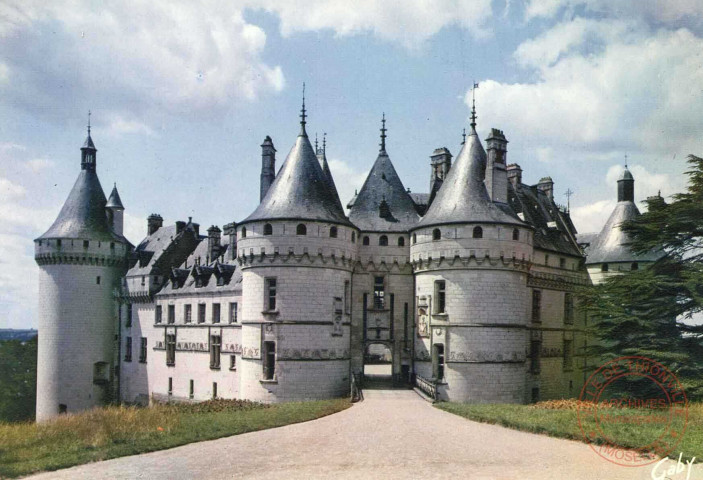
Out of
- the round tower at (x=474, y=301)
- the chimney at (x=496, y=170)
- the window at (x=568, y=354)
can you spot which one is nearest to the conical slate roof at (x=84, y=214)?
the round tower at (x=474, y=301)

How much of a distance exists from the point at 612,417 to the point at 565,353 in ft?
55.2

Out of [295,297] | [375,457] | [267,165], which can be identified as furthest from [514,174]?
[375,457]

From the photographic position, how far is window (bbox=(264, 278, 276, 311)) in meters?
30.0

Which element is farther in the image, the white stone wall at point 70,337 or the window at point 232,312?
the white stone wall at point 70,337

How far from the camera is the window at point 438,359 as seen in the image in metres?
29.4

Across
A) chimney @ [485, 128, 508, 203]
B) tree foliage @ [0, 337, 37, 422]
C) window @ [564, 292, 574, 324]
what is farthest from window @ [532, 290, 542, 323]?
tree foliage @ [0, 337, 37, 422]

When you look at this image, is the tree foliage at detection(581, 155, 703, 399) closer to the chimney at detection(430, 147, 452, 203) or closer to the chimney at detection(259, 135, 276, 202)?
the chimney at detection(430, 147, 452, 203)

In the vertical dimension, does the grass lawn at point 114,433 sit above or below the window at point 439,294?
below

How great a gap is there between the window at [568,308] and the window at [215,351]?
1890 centimetres

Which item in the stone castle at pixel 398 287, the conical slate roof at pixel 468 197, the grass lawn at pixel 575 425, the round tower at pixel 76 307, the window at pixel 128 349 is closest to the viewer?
the grass lawn at pixel 575 425

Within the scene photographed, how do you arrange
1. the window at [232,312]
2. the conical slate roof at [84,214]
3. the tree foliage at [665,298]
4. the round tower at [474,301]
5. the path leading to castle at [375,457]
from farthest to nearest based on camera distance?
1. the conical slate roof at [84,214]
2. the window at [232,312]
3. the round tower at [474,301]
4. the tree foliage at [665,298]
5. the path leading to castle at [375,457]

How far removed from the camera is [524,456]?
16.0m

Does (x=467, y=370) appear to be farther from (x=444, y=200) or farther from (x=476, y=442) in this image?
(x=476, y=442)

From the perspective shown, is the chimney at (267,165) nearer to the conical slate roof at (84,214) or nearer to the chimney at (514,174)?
the chimney at (514,174)
